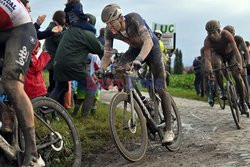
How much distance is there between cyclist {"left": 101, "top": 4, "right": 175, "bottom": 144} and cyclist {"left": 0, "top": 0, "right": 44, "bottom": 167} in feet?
5.97

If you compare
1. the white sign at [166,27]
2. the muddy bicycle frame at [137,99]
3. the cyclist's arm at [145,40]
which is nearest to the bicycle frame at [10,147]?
the muddy bicycle frame at [137,99]

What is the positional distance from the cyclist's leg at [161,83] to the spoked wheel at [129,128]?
20.7 inches

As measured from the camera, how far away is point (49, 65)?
884 cm

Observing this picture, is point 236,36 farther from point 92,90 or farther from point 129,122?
point 129,122

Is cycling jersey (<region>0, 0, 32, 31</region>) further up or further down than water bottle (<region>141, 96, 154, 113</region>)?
further up

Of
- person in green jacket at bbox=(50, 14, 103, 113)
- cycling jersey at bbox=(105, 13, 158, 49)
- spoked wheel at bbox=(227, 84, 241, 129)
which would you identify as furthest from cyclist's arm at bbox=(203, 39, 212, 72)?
cycling jersey at bbox=(105, 13, 158, 49)

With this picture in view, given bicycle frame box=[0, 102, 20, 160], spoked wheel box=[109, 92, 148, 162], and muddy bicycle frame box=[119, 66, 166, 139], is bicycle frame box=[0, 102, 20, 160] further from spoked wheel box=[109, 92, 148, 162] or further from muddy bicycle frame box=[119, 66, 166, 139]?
muddy bicycle frame box=[119, 66, 166, 139]

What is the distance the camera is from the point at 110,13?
588 cm

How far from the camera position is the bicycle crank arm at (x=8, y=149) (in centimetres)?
411

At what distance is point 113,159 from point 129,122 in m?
0.77

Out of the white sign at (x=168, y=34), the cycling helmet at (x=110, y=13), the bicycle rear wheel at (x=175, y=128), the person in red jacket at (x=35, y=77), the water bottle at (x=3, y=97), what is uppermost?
the white sign at (x=168, y=34)

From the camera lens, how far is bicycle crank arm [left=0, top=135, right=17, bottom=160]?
4.11m

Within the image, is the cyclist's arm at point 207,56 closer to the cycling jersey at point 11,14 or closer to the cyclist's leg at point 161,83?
the cyclist's leg at point 161,83

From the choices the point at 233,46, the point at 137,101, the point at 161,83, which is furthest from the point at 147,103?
the point at 233,46
